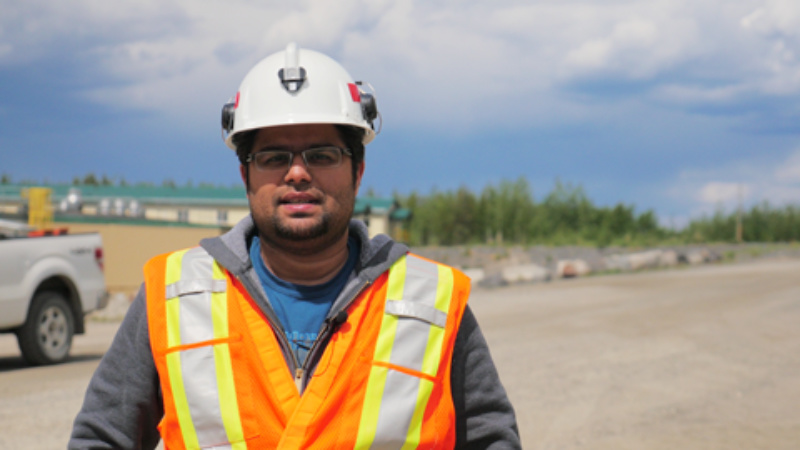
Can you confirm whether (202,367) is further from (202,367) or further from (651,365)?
(651,365)

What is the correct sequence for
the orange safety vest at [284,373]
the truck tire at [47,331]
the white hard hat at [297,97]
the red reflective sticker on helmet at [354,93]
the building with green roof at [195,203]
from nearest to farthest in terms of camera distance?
the orange safety vest at [284,373] < the white hard hat at [297,97] < the red reflective sticker on helmet at [354,93] < the truck tire at [47,331] < the building with green roof at [195,203]

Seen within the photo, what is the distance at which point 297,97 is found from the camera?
323 centimetres

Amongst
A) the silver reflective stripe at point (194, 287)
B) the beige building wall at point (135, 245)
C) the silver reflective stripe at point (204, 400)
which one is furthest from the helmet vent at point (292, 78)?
the beige building wall at point (135, 245)

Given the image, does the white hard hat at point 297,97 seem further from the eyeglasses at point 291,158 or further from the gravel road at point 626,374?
the gravel road at point 626,374

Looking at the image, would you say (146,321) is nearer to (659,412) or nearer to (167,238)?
(659,412)

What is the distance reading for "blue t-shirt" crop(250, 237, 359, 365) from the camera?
9.79ft

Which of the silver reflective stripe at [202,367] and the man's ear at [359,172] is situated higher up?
the man's ear at [359,172]

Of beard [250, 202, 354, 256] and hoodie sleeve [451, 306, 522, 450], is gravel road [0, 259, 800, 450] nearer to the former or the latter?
hoodie sleeve [451, 306, 522, 450]

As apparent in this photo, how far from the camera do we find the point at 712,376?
10.1 m

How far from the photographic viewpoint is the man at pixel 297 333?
9.24 feet

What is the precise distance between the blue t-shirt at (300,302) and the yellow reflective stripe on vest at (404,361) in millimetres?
214

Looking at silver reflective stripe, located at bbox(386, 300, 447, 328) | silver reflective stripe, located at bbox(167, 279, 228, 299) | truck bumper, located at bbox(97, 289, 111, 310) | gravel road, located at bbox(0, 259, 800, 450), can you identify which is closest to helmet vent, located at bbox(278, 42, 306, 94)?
silver reflective stripe, located at bbox(167, 279, 228, 299)

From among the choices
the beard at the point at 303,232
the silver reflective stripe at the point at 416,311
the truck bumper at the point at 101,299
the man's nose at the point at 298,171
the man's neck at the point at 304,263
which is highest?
the man's nose at the point at 298,171

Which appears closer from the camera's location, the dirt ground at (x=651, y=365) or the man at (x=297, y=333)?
the man at (x=297, y=333)
